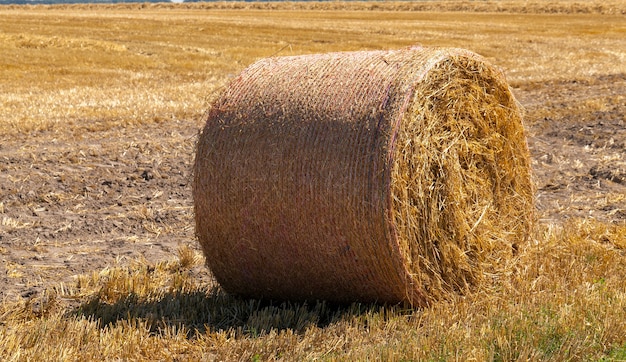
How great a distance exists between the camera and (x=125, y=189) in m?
9.14

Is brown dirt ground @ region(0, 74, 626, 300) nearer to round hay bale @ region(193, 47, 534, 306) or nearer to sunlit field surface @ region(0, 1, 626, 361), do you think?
sunlit field surface @ region(0, 1, 626, 361)

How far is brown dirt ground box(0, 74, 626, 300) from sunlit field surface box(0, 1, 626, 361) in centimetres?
3

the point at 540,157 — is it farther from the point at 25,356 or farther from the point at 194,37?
the point at 194,37

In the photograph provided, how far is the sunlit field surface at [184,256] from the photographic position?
457 cm

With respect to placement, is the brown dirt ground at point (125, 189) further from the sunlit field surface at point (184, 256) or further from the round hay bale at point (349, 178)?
the round hay bale at point (349, 178)

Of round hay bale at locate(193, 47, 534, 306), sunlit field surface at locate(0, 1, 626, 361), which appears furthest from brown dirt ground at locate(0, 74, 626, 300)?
round hay bale at locate(193, 47, 534, 306)

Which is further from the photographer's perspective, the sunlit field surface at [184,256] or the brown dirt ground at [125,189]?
the brown dirt ground at [125,189]

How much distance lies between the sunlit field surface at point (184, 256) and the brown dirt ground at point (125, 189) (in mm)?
28

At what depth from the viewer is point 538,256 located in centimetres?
636

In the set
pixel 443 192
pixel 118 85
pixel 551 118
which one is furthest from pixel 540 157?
pixel 118 85

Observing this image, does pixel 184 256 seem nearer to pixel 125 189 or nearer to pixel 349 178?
pixel 349 178

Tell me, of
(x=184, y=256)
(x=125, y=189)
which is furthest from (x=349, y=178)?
(x=125, y=189)

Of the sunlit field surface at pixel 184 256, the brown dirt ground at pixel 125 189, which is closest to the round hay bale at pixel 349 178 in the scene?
the sunlit field surface at pixel 184 256

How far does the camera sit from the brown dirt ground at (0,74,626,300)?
6.98m
